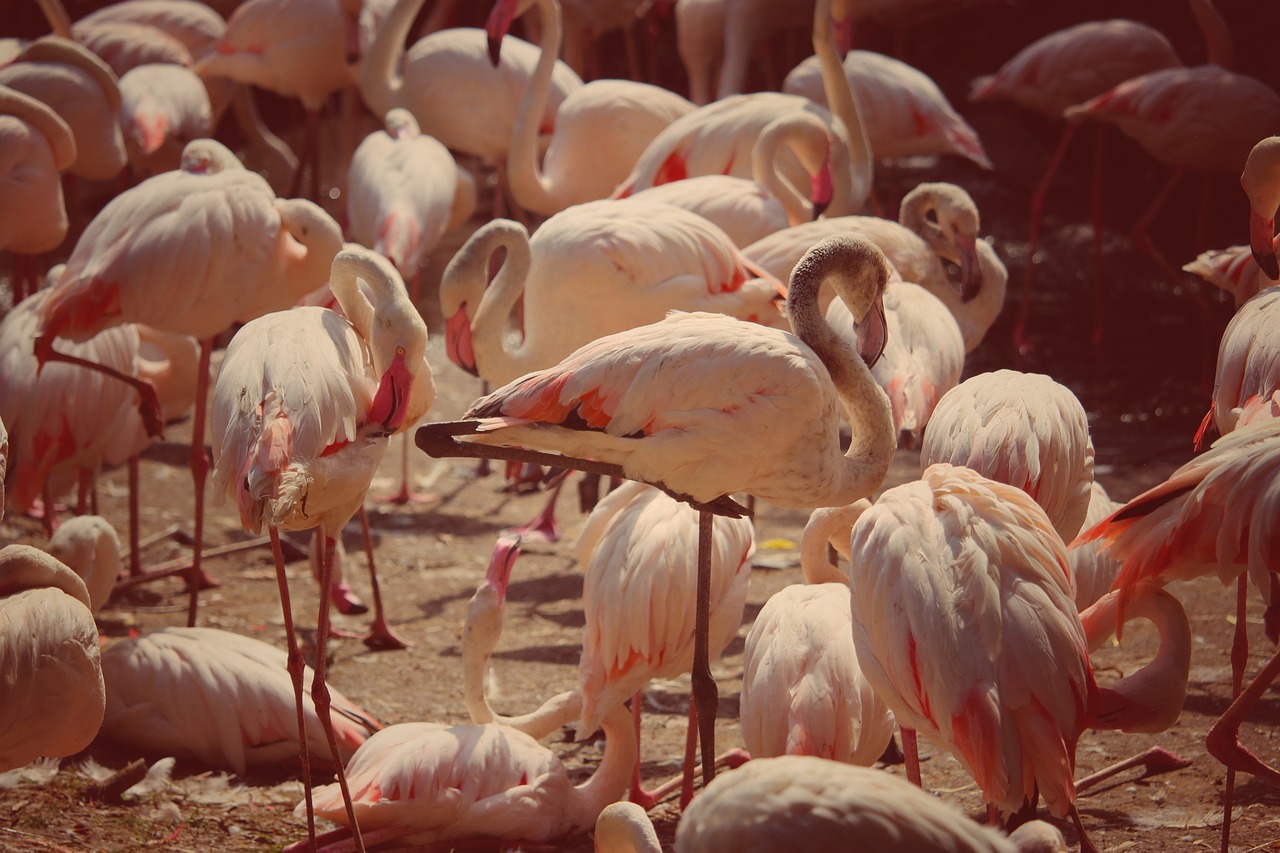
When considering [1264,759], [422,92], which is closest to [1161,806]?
[1264,759]

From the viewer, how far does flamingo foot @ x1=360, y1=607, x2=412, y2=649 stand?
5.08 m

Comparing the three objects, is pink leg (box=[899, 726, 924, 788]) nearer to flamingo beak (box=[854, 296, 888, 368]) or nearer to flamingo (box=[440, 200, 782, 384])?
flamingo beak (box=[854, 296, 888, 368])

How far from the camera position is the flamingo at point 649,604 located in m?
3.83

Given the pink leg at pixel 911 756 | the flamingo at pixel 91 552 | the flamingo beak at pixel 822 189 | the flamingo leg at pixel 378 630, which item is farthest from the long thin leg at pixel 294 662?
the flamingo beak at pixel 822 189

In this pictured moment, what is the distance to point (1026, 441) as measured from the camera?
3.76 metres

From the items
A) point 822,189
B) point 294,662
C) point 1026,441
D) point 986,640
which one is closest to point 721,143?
point 822,189

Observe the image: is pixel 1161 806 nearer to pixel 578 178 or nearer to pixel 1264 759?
pixel 1264 759

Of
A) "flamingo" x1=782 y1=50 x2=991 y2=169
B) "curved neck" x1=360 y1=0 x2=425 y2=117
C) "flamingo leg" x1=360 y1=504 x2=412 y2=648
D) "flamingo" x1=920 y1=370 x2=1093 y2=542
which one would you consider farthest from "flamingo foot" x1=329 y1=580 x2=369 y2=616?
"flamingo" x1=782 y1=50 x2=991 y2=169

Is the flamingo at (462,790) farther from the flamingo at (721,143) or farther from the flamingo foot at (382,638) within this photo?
the flamingo at (721,143)

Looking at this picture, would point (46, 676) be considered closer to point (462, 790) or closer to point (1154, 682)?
point (462, 790)

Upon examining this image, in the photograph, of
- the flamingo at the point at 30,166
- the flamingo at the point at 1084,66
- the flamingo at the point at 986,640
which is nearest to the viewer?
the flamingo at the point at 986,640

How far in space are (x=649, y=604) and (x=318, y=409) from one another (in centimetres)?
102

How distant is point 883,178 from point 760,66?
2.44m

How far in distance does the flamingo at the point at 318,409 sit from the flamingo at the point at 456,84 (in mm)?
4016
